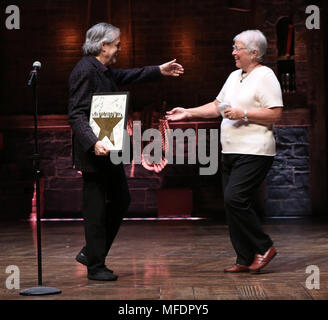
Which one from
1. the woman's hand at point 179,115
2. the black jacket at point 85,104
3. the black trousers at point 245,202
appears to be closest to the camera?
the black jacket at point 85,104

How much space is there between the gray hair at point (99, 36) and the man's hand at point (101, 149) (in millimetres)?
631

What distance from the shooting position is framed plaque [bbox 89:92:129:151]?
3705 millimetres

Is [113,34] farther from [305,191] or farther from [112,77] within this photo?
[305,191]

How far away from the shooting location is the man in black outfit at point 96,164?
385cm

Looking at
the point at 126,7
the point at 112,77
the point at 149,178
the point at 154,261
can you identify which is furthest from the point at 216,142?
the point at 112,77

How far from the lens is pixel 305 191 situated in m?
8.63

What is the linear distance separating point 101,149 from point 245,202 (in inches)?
Result: 39.6

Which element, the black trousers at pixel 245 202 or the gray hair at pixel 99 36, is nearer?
the gray hair at pixel 99 36
